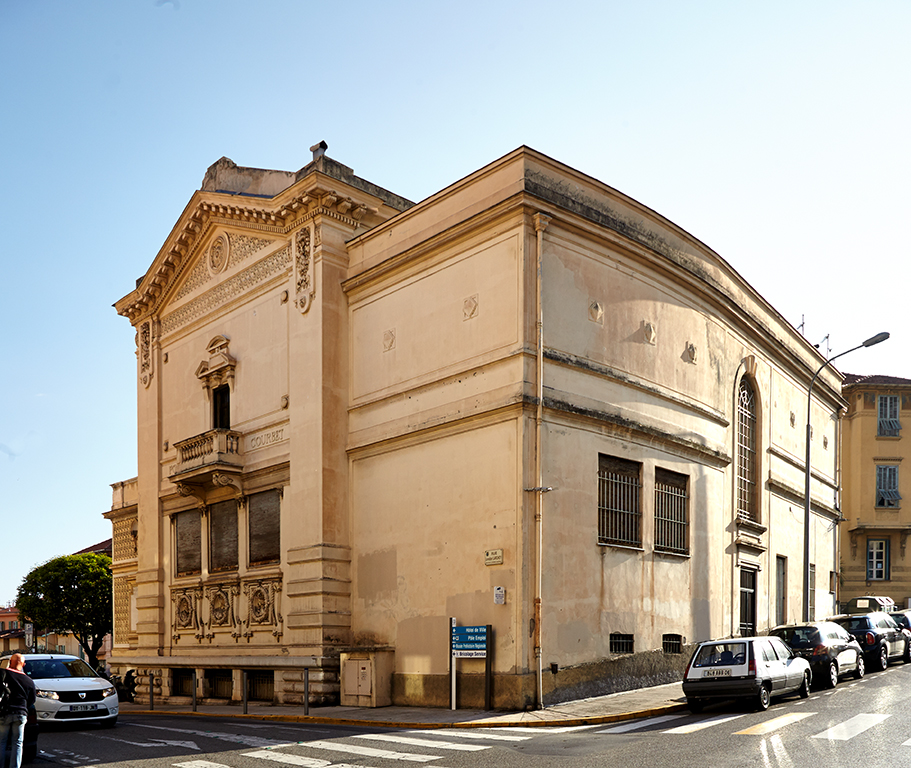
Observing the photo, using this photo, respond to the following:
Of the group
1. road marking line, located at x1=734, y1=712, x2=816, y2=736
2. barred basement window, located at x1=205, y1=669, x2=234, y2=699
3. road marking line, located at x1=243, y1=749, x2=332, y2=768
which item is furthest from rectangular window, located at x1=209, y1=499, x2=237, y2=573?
road marking line, located at x1=734, y1=712, x2=816, y2=736

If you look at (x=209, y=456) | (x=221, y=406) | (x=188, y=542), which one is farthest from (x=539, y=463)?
(x=188, y=542)

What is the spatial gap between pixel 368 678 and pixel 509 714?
4.51 metres

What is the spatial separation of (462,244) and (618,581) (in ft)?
27.8

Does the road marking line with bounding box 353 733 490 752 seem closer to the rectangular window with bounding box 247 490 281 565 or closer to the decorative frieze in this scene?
the rectangular window with bounding box 247 490 281 565

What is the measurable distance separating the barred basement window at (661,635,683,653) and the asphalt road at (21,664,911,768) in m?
4.54

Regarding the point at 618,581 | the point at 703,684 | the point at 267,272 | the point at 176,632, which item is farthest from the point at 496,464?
the point at 176,632

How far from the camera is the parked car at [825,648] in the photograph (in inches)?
800

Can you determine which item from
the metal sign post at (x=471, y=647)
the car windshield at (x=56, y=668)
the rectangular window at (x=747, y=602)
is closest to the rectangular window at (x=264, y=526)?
the car windshield at (x=56, y=668)

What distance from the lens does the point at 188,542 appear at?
29.8m

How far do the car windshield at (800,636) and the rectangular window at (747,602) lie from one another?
19.9 ft

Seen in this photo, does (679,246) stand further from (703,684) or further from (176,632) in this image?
(176,632)

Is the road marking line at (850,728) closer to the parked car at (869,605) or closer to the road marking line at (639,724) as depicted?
the road marking line at (639,724)

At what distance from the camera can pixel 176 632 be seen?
29.5m

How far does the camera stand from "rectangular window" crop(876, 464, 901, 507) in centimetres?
4841
